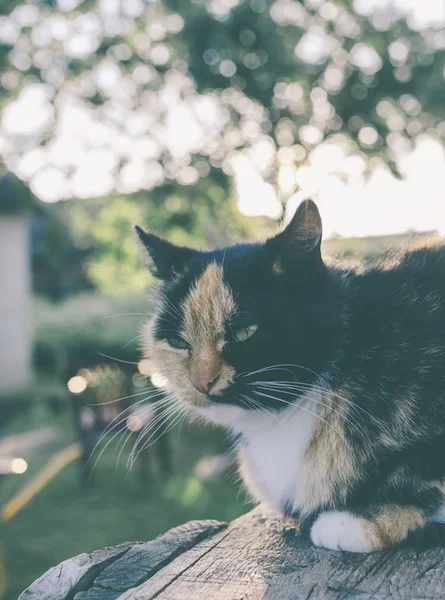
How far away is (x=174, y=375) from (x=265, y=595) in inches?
26.6

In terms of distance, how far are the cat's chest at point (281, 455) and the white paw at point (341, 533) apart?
0.11 m

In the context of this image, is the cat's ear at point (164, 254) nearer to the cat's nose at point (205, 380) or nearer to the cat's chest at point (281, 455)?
the cat's nose at point (205, 380)

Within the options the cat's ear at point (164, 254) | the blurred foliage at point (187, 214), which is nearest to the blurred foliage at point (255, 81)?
the blurred foliage at point (187, 214)

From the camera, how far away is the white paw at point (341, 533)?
154 cm

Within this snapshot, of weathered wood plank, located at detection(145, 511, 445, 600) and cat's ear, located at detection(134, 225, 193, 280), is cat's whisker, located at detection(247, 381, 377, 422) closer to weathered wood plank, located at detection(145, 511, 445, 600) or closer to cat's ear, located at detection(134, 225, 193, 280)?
weathered wood plank, located at detection(145, 511, 445, 600)

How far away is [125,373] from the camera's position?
738 cm

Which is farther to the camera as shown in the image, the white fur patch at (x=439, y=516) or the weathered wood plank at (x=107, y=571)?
the white fur patch at (x=439, y=516)

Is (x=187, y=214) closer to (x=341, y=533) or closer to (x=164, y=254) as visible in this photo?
(x=164, y=254)

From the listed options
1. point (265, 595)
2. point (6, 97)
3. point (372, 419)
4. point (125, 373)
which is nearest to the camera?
point (265, 595)

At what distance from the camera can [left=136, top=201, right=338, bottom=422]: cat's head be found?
1.67 meters

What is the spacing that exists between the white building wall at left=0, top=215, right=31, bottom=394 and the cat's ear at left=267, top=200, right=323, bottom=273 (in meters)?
11.5

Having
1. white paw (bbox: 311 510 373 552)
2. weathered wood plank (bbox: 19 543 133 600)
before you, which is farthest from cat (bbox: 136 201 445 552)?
weathered wood plank (bbox: 19 543 133 600)

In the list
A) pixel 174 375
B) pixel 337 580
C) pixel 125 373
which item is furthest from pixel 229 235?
pixel 337 580

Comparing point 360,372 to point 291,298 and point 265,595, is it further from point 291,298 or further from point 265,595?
point 265,595
